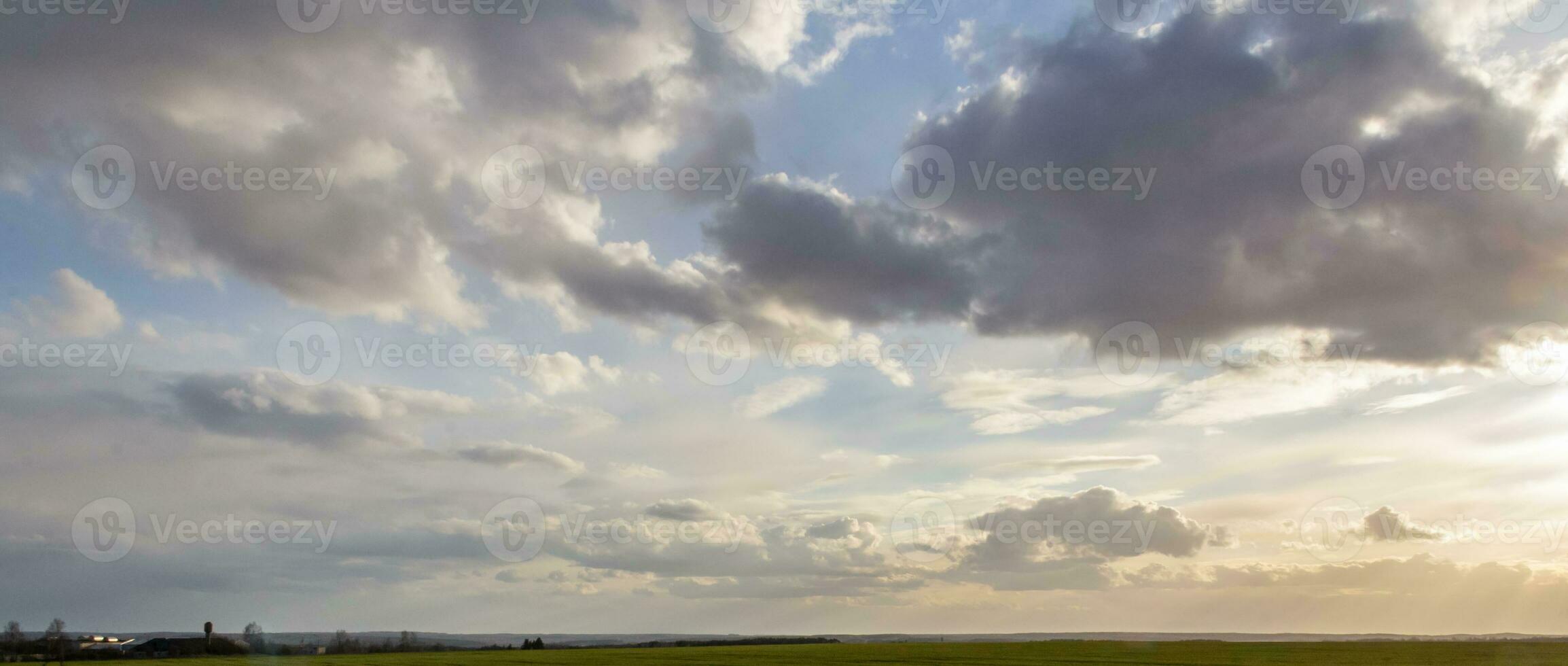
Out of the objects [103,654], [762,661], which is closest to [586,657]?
[762,661]

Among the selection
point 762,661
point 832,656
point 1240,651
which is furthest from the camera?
point 832,656

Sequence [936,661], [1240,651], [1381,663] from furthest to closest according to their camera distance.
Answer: [1240,651] → [936,661] → [1381,663]

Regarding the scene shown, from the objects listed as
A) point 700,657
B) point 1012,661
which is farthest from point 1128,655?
point 700,657

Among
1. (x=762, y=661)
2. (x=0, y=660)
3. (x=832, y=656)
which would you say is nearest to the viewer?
(x=762, y=661)

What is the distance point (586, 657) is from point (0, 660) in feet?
373

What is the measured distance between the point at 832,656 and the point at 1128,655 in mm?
46432

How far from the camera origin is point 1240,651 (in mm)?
150625

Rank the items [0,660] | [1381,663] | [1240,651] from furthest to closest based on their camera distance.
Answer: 1. [0,660]
2. [1240,651]
3. [1381,663]

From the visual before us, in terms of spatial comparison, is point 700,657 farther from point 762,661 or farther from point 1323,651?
point 1323,651

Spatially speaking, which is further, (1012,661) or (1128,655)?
(1128,655)

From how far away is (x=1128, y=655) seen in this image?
5468 inches

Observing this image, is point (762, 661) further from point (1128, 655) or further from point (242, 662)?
point (242, 662)

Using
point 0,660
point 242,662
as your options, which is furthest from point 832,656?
point 0,660

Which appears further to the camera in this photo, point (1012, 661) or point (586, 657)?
point (586, 657)
